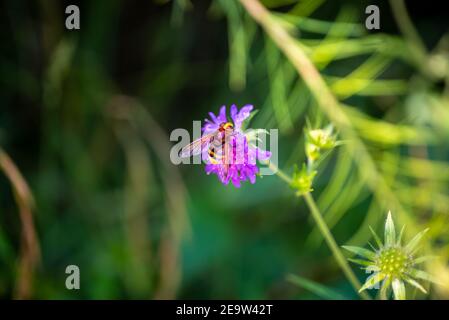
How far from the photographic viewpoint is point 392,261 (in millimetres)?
519

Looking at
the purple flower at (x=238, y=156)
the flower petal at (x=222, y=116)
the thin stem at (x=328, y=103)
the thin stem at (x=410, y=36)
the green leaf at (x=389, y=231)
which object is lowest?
the green leaf at (x=389, y=231)

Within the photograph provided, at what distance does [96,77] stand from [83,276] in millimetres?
365

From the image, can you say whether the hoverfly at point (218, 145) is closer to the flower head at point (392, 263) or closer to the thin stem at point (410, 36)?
the flower head at point (392, 263)

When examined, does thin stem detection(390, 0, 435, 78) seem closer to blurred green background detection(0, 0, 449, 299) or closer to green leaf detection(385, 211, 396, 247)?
blurred green background detection(0, 0, 449, 299)

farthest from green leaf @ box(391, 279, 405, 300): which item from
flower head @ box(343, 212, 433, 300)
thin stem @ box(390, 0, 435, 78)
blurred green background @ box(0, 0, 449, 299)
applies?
thin stem @ box(390, 0, 435, 78)

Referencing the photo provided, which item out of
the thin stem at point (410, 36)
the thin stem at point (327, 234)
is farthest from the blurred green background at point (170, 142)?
the thin stem at point (327, 234)

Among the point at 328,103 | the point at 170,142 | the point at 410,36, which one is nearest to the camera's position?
the point at 328,103

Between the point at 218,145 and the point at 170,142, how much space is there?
0.50 m

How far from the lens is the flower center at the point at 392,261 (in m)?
0.52

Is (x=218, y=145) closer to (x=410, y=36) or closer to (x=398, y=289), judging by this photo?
(x=398, y=289)

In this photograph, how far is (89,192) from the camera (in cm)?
100

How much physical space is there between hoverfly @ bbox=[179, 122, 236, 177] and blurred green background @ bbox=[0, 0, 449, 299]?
0.78ft

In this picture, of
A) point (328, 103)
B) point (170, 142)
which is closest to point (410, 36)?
point (328, 103)

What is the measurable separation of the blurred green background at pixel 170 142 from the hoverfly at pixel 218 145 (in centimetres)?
24
